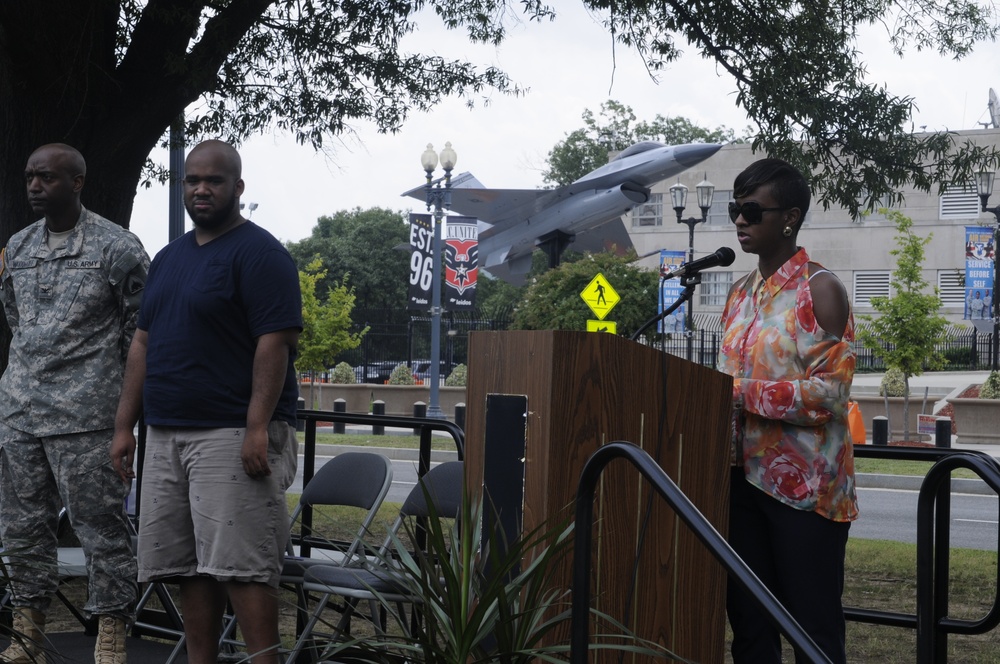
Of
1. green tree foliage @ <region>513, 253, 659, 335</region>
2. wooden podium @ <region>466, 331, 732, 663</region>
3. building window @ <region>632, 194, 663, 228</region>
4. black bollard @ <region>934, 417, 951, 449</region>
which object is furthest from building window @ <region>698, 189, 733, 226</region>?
wooden podium @ <region>466, 331, 732, 663</region>

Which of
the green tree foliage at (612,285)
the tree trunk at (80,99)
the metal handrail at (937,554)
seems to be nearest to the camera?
the metal handrail at (937,554)

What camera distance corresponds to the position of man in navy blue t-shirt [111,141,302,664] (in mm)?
3629

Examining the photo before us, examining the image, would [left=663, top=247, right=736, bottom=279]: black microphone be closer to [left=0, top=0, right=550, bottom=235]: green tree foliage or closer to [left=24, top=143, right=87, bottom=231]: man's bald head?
[left=24, top=143, right=87, bottom=231]: man's bald head

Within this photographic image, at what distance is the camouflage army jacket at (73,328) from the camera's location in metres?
4.30

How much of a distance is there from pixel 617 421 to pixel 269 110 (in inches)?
328

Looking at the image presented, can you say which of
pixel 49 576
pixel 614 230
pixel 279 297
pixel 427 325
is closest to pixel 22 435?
pixel 49 576

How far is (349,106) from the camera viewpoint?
1065cm

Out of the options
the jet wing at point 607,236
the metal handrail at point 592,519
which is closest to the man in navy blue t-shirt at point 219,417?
the metal handrail at point 592,519

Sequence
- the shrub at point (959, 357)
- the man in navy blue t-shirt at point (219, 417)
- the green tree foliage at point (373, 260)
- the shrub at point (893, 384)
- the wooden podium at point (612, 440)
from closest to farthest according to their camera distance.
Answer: the wooden podium at point (612, 440)
the man in navy blue t-shirt at point (219, 417)
the shrub at point (893, 384)
the shrub at point (959, 357)
the green tree foliage at point (373, 260)

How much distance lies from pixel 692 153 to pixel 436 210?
28.5 feet

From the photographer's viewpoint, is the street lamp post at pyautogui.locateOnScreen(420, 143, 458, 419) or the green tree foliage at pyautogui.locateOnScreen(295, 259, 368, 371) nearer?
the street lamp post at pyautogui.locateOnScreen(420, 143, 458, 419)

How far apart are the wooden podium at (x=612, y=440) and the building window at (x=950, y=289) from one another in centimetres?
5066

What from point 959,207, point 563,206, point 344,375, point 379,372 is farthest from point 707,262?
point 959,207

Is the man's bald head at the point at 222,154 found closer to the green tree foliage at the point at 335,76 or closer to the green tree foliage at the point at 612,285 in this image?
the green tree foliage at the point at 335,76
